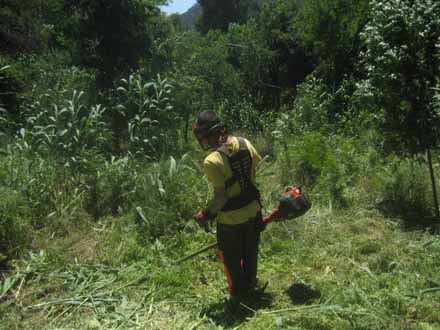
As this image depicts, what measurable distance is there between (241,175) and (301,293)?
1.14 meters

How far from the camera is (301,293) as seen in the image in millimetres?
4121

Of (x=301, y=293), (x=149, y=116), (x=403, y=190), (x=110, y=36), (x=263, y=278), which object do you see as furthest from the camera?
(x=110, y=36)

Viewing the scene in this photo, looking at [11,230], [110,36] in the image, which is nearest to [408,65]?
[11,230]

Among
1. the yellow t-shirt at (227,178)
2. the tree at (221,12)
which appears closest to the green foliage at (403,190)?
the yellow t-shirt at (227,178)

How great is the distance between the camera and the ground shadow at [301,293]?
158 inches

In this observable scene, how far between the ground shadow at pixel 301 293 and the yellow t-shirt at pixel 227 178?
0.77 m

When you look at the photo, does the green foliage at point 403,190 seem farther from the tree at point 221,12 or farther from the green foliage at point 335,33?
the tree at point 221,12

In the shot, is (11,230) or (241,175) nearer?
(241,175)

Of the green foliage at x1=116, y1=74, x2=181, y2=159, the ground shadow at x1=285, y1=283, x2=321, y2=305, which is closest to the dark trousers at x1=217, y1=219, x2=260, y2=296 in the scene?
the ground shadow at x1=285, y1=283, x2=321, y2=305

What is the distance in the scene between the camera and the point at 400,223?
17.7ft

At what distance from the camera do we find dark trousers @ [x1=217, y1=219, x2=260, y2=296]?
3.92 metres

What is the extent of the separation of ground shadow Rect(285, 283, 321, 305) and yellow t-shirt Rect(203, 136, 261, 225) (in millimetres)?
767

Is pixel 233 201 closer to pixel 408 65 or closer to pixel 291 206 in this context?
pixel 291 206

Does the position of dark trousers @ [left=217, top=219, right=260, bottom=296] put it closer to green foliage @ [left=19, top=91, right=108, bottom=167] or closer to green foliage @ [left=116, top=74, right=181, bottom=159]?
green foliage @ [left=19, top=91, right=108, bottom=167]
